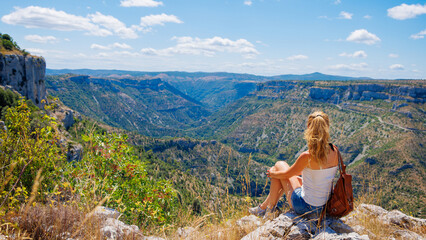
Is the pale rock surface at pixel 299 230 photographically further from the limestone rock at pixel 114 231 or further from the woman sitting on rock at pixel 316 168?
the limestone rock at pixel 114 231

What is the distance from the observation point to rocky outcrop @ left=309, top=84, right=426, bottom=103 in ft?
406

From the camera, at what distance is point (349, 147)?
4277 inches

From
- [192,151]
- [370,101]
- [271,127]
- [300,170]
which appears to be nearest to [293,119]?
[271,127]

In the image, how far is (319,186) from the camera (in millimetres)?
3898

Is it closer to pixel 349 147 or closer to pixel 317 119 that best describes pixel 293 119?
pixel 349 147

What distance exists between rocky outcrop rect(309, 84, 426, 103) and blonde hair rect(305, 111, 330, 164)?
6243 inches

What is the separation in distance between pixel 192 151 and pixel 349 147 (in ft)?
248

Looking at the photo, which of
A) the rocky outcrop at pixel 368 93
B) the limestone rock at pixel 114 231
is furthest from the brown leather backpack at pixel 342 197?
the rocky outcrop at pixel 368 93

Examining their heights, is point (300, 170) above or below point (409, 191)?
above

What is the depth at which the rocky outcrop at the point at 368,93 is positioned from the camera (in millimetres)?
123812

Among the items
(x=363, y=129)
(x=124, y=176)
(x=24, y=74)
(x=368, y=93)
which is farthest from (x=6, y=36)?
(x=368, y=93)

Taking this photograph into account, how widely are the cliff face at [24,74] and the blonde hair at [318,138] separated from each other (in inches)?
1711

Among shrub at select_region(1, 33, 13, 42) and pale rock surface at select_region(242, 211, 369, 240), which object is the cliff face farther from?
pale rock surface at select_region(242, 211, 369, 240)

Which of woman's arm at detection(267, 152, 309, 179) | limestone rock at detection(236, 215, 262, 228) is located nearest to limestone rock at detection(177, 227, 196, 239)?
limestone rock at detection(236, 215, 262, 228)
